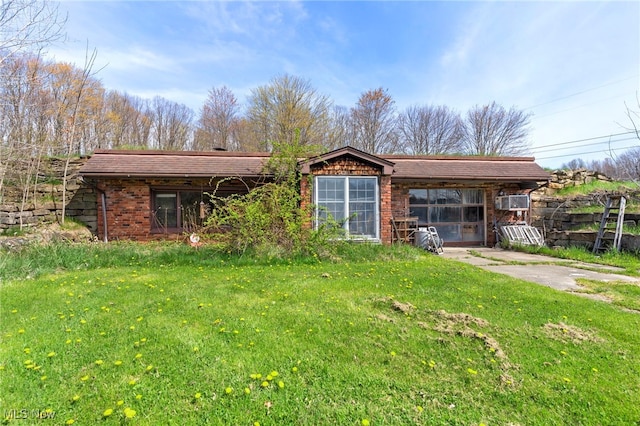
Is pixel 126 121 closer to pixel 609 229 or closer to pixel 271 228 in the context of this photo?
pixel 271 228

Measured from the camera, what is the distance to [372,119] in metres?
27.7

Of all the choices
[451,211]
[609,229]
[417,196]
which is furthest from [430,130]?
[609,229]

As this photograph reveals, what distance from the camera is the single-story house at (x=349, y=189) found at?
10.5m

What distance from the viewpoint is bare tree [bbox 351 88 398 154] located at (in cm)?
2728

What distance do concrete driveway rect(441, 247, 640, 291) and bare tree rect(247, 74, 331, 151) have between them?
15.5 meters

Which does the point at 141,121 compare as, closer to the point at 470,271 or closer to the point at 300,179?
the point at 300,179

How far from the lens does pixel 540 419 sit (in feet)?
7.59

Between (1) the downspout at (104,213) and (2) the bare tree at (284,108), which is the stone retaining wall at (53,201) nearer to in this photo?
(1) the downspout at (104,213)

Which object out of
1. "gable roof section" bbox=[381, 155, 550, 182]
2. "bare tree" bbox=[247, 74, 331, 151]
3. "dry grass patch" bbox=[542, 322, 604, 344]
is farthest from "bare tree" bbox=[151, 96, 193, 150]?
"dry grass patch" bbox=[542, 322, 604, 344]

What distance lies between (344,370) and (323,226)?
5.89 metres

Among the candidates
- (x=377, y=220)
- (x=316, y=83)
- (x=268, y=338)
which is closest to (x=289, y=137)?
(x=316, y=83)

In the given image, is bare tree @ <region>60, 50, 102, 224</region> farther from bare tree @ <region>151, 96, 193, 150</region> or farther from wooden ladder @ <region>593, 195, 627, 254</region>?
wooden ladder @ <region>593, 195, 627, 254</region>

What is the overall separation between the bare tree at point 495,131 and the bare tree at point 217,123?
21583 millimetres

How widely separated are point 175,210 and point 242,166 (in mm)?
2920
